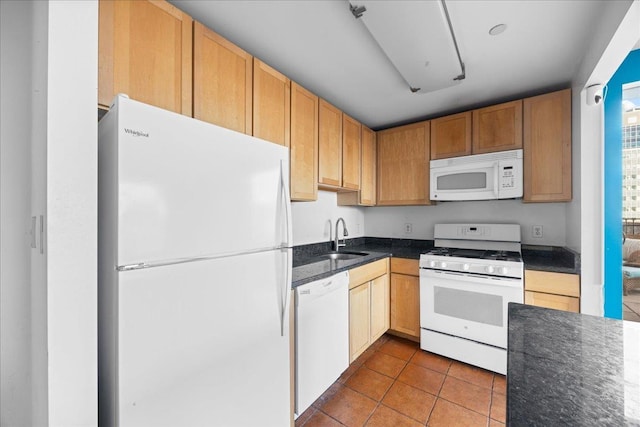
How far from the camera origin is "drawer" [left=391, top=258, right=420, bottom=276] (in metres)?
2.60

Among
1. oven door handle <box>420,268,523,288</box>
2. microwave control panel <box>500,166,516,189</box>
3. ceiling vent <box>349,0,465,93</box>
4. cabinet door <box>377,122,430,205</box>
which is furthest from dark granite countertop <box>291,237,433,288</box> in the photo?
ceiling vent <box>349,0,465,93</box>

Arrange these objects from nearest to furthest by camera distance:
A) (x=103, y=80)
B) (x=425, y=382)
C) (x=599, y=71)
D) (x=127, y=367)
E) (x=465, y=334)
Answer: (x=127, y=367) < (x=103, y=80) < (x=599, y=71) < (x=425, y=382) < (x=465, y=334)

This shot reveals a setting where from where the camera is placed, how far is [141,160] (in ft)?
2.89

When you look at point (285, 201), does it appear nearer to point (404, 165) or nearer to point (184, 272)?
point (184, 272)

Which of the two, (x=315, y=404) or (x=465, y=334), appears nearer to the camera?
(x=315, y=404)

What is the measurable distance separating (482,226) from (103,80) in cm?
309

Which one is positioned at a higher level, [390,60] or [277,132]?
[390,60]

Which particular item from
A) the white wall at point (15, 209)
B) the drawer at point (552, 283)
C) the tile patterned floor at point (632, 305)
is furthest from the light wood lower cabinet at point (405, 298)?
the white wall at point (15, 209)

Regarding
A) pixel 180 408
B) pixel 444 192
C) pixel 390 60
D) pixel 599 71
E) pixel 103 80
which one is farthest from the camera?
pixel 444 192

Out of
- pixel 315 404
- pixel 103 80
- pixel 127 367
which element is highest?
pixel 103 80

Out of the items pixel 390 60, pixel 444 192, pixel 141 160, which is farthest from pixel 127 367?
pixel 444 192

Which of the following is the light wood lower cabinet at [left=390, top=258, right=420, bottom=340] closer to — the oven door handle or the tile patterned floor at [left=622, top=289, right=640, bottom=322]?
the oven door handle

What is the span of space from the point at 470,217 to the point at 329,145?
1733 millimetres

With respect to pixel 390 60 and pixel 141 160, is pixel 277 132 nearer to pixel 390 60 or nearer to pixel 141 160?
pixel 390 60
